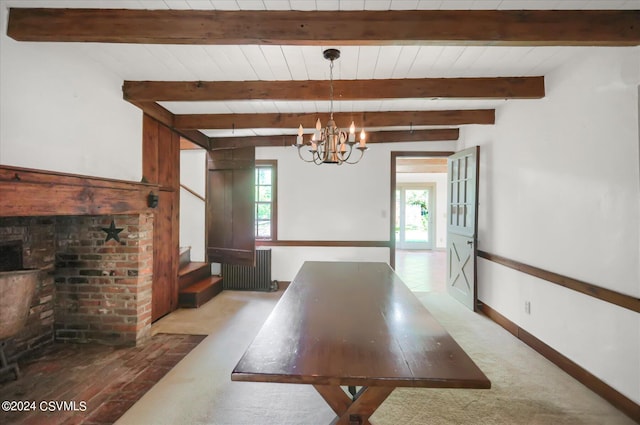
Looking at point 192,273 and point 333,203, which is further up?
point 333,203

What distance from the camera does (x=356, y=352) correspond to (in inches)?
52.1

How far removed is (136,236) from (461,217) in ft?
13.3

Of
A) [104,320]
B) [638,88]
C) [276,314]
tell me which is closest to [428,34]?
[638,88]

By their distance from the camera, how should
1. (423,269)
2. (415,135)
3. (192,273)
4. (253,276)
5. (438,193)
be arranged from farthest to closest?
(438,193)
(423,269)
(253,276)
(415,135)
(192,273)

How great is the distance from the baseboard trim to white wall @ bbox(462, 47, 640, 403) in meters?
0.05

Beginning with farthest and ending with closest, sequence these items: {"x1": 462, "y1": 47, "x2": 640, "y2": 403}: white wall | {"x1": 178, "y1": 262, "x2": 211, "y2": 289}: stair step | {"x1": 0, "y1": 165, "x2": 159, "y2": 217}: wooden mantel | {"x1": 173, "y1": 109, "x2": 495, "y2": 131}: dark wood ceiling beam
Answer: {"x1": 178, "y1": 262, "x2": 211, "y2": 289}: stair step < {"x1": 173, "y1": 109, "x2": 495, "y2": 131}: dark wood ceiling beam < {"x1": 462, "y1": 47, "x2": 640, "y2": 403}: white wall < {"x1": 0, "y1": 165, "x2": 159, "y2": 217}: wooden mantel

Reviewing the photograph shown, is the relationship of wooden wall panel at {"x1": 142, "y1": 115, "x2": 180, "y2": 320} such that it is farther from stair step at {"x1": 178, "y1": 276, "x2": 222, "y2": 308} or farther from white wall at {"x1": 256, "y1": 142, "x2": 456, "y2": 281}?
white wall at {"x1": 256, "y1": 142, "x2": 456, "y2": 281}

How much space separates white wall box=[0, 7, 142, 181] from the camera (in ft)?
6.12

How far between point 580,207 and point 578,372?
1.31 m

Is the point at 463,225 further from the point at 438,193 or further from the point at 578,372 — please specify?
the point at 438,193

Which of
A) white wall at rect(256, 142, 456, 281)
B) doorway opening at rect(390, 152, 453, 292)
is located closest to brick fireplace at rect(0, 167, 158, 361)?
white wall at rect(256, 142, 456, 281)

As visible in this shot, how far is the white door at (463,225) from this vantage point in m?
3.90

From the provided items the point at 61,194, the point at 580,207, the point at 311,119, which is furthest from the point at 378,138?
the point at 61,194
